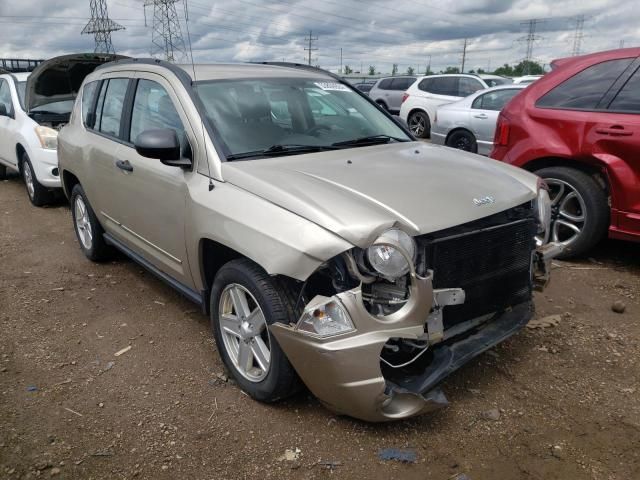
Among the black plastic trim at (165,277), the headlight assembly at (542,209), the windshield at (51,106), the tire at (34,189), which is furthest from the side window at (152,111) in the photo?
the windshield at (51,106)

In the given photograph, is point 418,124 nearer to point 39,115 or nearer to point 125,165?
point 39,115

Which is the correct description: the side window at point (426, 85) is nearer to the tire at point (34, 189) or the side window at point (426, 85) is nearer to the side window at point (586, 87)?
the side window at point (586, 87)

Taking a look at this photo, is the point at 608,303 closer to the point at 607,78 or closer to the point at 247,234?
the point at 607,78

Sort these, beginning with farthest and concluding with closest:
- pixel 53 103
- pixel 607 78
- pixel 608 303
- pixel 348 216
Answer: pixel 53 103, pixel 607 78, pixel 608 303, pixel 348 216

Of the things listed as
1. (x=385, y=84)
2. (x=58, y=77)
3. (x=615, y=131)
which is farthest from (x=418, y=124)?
(x=615, y=131)

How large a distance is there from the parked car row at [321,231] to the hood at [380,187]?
11 mm

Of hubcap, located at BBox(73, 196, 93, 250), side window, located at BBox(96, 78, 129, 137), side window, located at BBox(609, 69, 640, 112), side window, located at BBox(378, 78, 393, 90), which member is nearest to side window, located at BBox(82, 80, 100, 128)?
side window, located at BBox(96, 78, 129, 137)

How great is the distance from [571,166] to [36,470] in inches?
178

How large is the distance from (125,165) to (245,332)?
1682mm

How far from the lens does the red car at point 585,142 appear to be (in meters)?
4.32

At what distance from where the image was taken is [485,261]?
2.73 meters

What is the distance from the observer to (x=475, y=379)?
10.2ft

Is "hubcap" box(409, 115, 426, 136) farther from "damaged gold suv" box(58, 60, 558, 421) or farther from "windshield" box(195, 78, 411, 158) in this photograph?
"damaged gold suv" box(58, 60, 558, 421)

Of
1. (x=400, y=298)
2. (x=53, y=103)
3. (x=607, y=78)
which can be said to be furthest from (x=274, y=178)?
(x=53, y=103)
